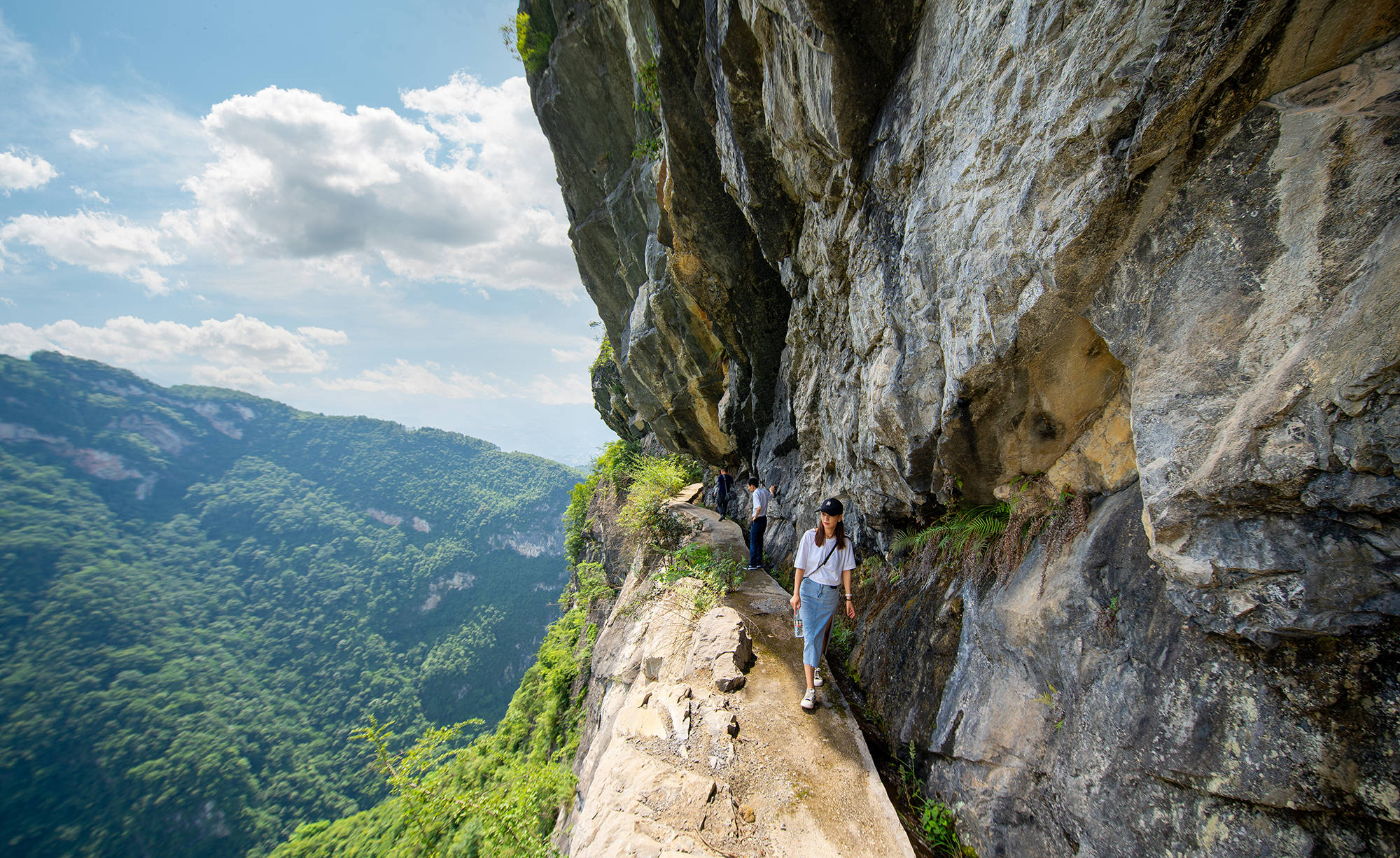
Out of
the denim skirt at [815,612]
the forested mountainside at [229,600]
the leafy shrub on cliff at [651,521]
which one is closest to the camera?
the denim skirt at [815,612]

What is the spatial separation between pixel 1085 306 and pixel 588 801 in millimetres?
5616

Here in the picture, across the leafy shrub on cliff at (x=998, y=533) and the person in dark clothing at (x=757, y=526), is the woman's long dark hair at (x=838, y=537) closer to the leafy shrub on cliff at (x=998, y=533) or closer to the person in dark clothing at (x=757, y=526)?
the leafy shrub on cliff at (x=998, y=533)

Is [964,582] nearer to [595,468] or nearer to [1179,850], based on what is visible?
[1179,850]

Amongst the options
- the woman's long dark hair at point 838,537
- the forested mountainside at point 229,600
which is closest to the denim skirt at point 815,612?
the woman's long dark hair at point 838,537

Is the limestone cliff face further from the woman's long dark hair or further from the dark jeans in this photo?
the dark jeans

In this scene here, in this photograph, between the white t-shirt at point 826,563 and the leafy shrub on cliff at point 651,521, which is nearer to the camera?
the white t-shirt at point 826,563

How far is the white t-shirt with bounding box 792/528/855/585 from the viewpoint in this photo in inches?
185

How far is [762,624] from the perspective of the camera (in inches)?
271

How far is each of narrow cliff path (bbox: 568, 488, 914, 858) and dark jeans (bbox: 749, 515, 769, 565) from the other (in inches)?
117

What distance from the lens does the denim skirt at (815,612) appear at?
4770mm

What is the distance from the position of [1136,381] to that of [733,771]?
4.27 meters

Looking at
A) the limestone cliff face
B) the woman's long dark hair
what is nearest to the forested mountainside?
the woman's long dark hair

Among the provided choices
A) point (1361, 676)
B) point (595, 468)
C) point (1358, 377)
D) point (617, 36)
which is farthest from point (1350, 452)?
point (595, 468)

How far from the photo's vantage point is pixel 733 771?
4.16 metres
